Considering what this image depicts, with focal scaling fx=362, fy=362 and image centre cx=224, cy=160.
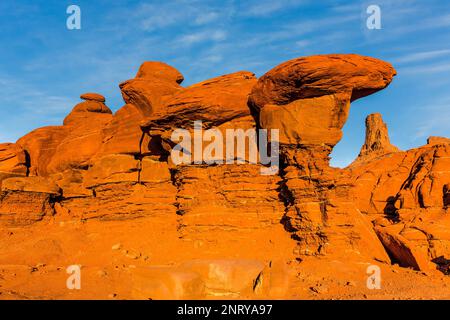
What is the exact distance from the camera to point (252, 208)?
46.8 feet

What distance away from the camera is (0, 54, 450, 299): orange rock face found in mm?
11617

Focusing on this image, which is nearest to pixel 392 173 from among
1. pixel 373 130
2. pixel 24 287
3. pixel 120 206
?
pixel 120 206

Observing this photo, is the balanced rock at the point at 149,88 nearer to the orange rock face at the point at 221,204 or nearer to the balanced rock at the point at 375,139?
the orange rock face at the point at 221,204

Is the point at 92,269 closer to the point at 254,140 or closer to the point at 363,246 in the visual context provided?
the point at 254,140

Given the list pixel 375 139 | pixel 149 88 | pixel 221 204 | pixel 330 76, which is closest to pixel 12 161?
pixel 149 88

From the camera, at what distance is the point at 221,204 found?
14523mm

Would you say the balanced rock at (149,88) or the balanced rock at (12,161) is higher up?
the balanced rock at (149,88)

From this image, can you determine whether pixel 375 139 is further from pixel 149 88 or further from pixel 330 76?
pixel 330 76

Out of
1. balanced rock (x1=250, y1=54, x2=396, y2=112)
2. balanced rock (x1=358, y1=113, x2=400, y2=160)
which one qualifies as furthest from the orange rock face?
balanced rock (x1=358, y1=113, x2=400, y2=160)

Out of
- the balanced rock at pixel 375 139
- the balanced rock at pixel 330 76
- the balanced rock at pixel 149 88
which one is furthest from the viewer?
the balanced rock at pixel 375 139

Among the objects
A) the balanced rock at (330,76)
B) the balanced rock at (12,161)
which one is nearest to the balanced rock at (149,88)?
the balanced rock at (330,76)

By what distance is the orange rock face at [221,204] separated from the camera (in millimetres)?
11617

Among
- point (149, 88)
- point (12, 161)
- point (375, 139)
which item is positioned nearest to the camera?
point (149, 88)

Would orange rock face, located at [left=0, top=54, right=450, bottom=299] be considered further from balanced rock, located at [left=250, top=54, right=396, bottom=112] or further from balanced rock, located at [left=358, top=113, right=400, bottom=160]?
balanced rock, located at [left=358, top=113, right=400, bottom=160]
